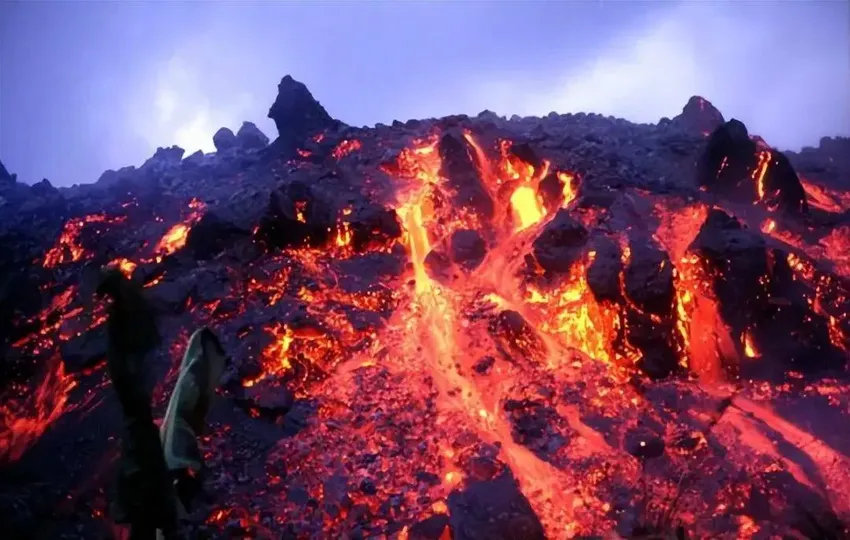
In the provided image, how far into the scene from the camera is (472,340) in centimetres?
1752

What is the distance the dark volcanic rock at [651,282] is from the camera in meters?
17.0

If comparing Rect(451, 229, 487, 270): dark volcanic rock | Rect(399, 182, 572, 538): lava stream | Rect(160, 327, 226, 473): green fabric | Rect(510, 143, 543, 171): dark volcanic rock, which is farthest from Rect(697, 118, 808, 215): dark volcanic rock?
Rect(160, 327, 226, 473): green fabric

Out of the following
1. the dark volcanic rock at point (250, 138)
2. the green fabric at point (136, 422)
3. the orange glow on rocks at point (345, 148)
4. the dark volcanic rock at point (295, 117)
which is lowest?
the green fabric at point (136, 422)

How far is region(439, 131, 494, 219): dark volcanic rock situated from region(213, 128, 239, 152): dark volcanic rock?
1449 centimetres

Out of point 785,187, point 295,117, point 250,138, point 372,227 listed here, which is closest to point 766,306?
point 785,187

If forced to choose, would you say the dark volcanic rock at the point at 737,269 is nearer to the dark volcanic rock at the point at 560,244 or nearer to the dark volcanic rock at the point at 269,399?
the dark volcanic rock at the point at 560,244

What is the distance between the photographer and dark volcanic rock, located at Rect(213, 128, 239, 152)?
3362 cm

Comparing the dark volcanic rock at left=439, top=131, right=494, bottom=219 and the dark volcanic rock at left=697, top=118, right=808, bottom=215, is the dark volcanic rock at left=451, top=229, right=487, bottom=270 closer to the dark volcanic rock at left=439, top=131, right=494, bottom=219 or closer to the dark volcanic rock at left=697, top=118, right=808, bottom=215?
the dark volcanic rock at left=439, top=131, right=494, bottom=219

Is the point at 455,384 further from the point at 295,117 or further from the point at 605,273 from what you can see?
the point at 295,117

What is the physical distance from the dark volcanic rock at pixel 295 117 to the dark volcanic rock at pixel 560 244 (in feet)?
45.0

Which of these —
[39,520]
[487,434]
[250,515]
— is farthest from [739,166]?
[39,520]

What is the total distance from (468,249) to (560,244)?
303 cm

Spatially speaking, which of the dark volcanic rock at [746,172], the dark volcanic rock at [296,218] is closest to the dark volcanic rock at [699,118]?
the dark volcanic rock at [746,172]

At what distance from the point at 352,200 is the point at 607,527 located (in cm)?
1400
